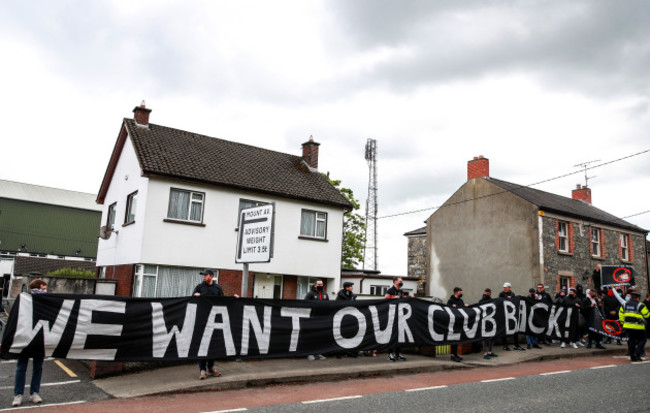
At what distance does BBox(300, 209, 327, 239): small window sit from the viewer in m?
22.6

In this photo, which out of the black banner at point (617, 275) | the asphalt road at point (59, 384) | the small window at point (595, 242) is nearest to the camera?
the asphalt road at point (59, 384)

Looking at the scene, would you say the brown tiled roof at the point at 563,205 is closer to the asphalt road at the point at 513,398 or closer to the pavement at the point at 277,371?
the pavement at the point at 277,371

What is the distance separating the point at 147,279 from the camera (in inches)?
725

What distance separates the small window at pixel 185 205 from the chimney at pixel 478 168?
16.1 m

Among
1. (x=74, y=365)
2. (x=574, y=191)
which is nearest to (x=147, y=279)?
(x=74, y=365)

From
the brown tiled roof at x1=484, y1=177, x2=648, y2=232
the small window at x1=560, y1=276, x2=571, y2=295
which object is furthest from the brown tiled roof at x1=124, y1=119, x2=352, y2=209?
the small window at x1=560, y1=276, x2=571, y2=295

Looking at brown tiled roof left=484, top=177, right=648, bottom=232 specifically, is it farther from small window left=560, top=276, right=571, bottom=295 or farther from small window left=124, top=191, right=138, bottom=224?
small window left=124, top=191, right=138, bottom=224

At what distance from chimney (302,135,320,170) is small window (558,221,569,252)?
1347 centimetres

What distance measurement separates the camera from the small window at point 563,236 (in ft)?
85.3

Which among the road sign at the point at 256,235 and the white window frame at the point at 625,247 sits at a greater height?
the white window frame at the point at 625,247

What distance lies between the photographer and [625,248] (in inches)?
1187

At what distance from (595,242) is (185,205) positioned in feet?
75.0

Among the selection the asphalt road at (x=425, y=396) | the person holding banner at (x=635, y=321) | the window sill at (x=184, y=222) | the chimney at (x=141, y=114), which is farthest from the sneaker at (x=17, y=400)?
the chimney at (x=141, y=114)

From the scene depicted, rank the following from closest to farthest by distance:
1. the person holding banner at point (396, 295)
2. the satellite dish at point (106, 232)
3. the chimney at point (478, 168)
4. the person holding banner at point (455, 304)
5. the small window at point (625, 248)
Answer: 1. the person holding banner at point (396, 295)
2. the person holding banner at point (455, 304)
3. the satellite dish at point (106, 232)
4. the chimney at point (478, 168)
5. the small window at point (625, 248)
